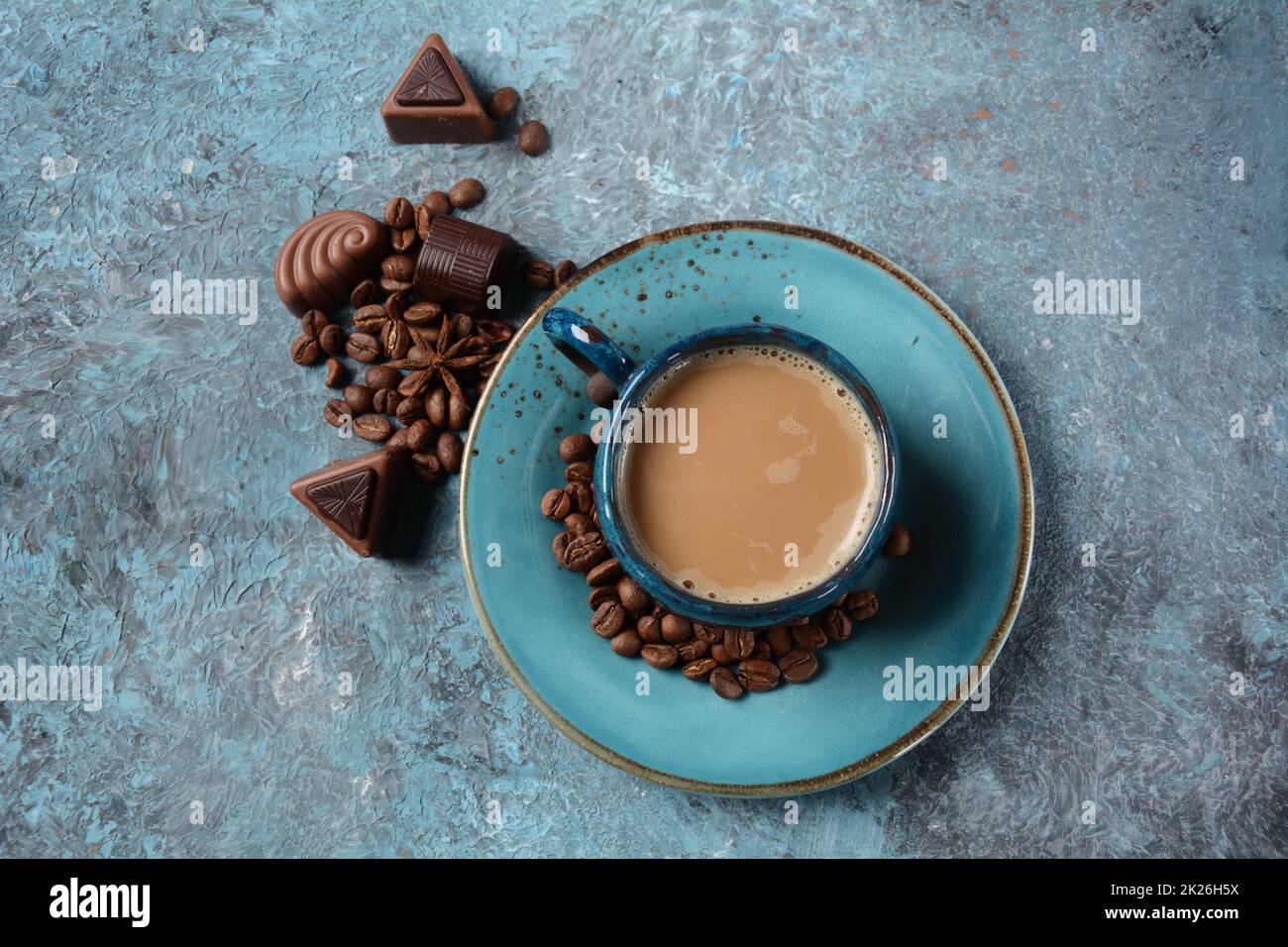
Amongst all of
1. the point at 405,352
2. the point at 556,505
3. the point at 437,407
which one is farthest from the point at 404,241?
the point at 556,505

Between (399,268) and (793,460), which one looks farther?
(399,268)

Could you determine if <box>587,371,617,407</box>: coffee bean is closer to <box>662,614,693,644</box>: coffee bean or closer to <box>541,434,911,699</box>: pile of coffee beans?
<box>541,434,911,699</box>: pile of coffee beans

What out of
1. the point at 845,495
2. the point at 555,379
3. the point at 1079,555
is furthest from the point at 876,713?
the point at 555,379

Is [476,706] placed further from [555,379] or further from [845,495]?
[845,495]

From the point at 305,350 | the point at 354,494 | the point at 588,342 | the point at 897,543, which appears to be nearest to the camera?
the point at 588,342

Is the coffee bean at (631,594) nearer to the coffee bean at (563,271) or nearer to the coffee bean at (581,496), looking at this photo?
the coffee bean at (581,496)

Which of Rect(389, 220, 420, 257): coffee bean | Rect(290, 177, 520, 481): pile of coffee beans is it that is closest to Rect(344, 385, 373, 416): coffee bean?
Rect(290, 177, 520, 481): pile of coffee beans

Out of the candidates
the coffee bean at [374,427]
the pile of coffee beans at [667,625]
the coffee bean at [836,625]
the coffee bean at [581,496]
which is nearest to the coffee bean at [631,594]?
the pile of coffee beans at [667,625]

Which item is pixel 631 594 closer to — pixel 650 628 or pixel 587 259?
pixel 650 628
